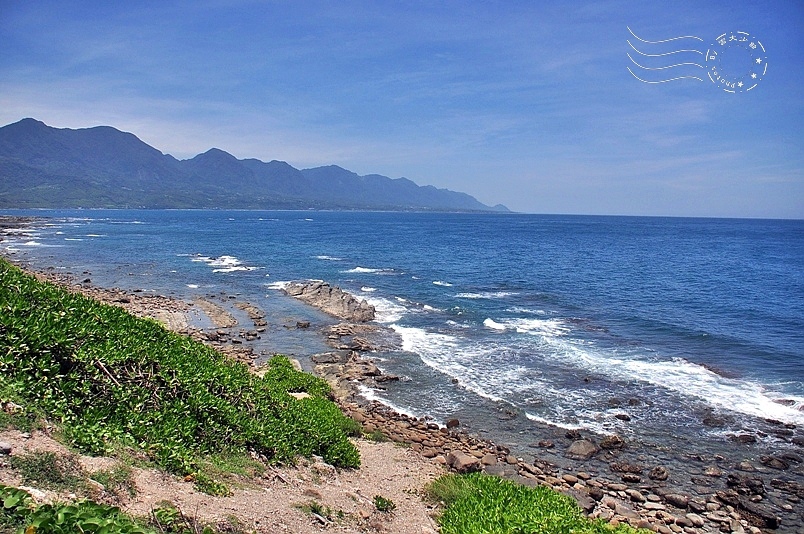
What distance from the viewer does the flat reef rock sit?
43.6m

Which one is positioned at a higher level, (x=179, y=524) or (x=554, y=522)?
(x=179, y=524)

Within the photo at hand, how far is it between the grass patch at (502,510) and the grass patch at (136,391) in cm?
350

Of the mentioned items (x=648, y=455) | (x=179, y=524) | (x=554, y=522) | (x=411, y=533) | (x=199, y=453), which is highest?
(x=179, y=524)

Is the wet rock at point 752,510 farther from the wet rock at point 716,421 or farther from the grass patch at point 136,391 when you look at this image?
the grass patch at point 136,391

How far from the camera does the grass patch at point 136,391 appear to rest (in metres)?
11.3

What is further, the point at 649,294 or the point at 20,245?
the point at 20,245

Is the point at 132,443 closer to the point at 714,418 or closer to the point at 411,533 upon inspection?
the point at 411,533

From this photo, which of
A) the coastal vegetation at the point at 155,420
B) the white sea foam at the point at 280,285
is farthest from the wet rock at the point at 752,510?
the white sea foam at the point at 280,285

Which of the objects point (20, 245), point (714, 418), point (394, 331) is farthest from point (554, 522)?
point (20, 245)

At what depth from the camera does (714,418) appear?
24453 mm

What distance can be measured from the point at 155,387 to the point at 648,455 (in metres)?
19.4

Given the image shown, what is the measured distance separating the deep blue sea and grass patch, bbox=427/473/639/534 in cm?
730

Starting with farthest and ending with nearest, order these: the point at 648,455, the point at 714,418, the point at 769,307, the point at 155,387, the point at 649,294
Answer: the point at 649,294 → the point at 769,307 → the point at 714,418 → the point at 648,455 → the point at 155,387

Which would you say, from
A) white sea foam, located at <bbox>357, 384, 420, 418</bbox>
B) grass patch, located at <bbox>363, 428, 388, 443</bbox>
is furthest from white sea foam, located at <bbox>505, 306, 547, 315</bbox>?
grass patch, located at <bbox>363, 428, 388, 443</bbox>
